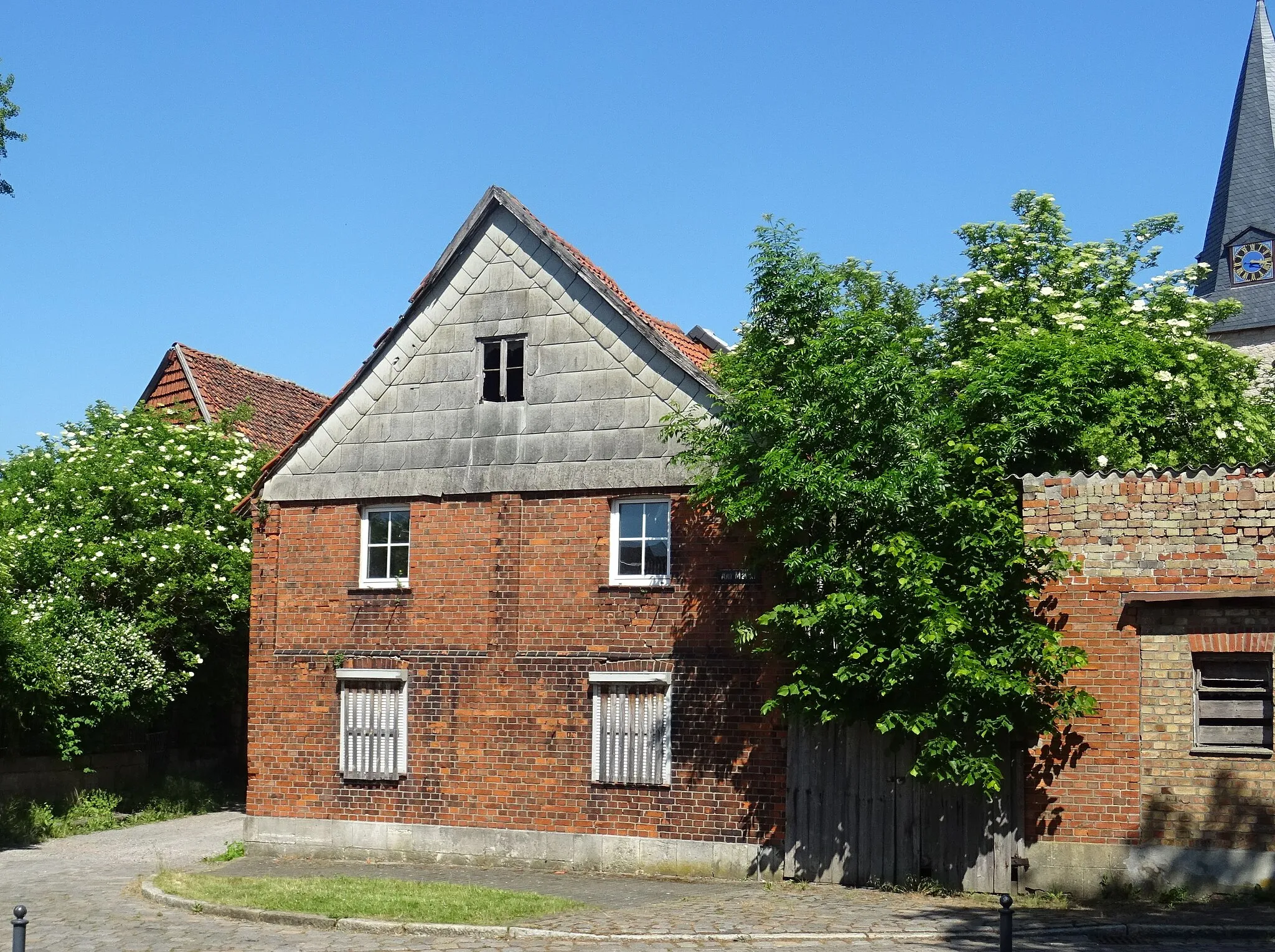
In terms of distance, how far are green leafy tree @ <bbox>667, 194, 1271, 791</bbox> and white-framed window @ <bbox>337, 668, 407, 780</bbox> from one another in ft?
17.4

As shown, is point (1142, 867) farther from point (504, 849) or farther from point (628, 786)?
point (504, 849)

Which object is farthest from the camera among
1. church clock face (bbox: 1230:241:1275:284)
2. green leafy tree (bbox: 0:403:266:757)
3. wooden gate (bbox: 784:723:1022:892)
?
church clock face (bbox: 1230:241:1275:284)

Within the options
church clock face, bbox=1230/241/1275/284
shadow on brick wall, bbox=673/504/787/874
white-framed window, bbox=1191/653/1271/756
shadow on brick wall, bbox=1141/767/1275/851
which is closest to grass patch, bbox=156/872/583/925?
shadow on brick wall, bbox=673/504/787/874

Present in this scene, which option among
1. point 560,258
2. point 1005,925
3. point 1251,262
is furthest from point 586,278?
point 1251,262

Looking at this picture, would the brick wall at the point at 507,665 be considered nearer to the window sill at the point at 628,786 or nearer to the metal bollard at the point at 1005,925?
the window sill at the point at 628,786

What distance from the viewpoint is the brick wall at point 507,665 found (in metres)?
17.3

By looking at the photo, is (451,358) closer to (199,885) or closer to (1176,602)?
(199,885)

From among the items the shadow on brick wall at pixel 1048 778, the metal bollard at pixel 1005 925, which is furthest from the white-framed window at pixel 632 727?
the metal bollard at pixel 1005 925

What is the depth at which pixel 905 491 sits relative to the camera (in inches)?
590

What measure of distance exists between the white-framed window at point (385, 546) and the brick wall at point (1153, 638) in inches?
346

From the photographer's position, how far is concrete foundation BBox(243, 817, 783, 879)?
1695 centimetres

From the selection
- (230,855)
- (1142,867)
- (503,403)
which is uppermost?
(503,403)

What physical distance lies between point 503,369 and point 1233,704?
33.3 feet

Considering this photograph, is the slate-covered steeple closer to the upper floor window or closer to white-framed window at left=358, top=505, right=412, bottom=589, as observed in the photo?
the upper floor window
